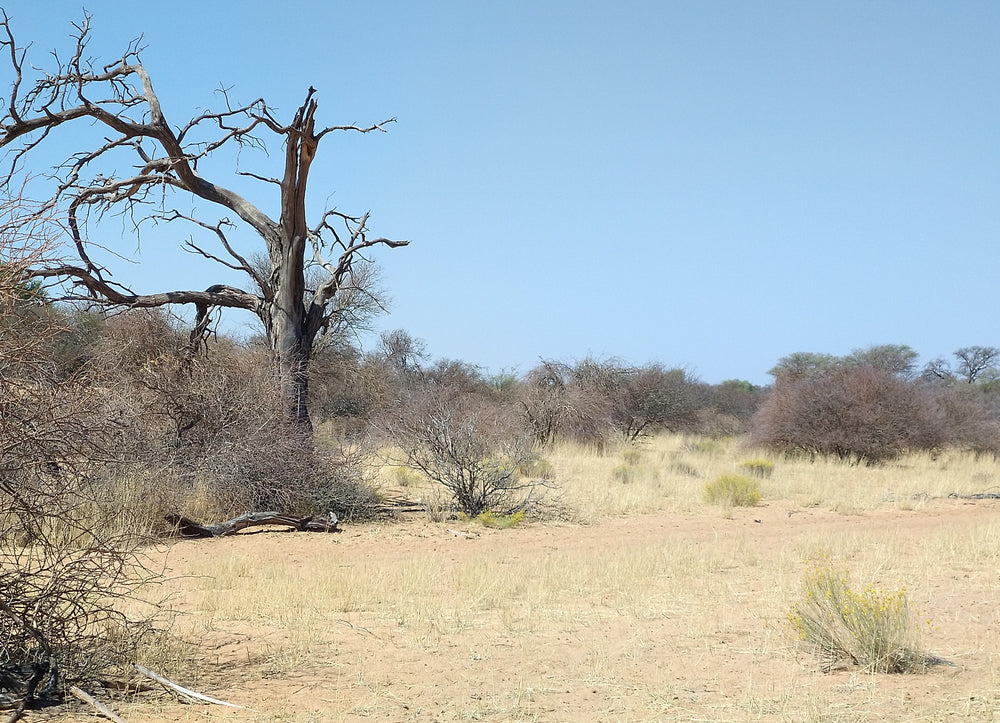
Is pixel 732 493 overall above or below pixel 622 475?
below

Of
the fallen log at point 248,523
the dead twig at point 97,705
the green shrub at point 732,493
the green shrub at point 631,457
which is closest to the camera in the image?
the dead twig at point 97,705

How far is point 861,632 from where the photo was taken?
6352mm

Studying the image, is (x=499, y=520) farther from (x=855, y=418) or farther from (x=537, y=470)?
(x=855, y=418)

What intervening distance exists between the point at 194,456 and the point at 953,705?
10.2 meters

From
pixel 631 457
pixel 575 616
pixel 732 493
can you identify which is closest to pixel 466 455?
pixel 732 493

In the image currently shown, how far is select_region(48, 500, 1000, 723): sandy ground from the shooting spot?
5387mm

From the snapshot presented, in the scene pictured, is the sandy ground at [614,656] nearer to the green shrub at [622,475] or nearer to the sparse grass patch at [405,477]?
the sparse grass patch at [405,477]

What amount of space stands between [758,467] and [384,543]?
12416 millimetres

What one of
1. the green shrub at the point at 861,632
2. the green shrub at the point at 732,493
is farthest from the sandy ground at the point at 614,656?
the green shrub at the point at 732,493

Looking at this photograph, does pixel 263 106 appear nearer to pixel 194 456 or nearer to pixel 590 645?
pixel 194 456

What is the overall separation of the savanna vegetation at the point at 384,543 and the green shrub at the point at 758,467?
22 cm

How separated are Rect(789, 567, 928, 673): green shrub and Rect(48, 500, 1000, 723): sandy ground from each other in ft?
0.43

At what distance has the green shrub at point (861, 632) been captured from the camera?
20.6 ft

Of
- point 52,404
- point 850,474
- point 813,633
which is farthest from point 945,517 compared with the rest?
point 52,404
